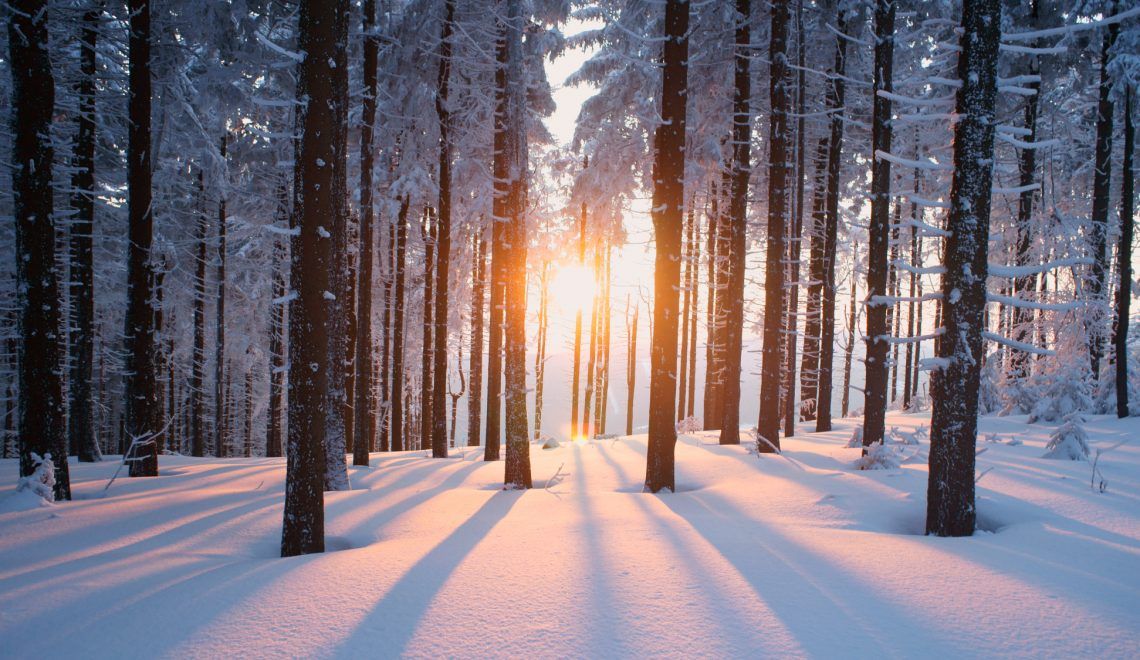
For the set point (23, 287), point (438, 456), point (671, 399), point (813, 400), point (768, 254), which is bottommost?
point (438, 456)

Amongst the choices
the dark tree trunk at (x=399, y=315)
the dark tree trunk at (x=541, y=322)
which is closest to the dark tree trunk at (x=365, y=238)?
the dark tree trunk at (x=399, y=315)

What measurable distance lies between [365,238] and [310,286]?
6821mm

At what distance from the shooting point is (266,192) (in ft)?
62.0

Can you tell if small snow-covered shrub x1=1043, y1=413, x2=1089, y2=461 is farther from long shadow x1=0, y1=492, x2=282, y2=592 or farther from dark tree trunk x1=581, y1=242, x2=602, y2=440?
dark tree trunk x1=581, y1=242, x2=602, y2=440

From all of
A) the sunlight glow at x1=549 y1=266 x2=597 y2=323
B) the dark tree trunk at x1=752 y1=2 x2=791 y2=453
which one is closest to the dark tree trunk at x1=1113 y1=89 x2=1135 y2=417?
the dark tree trunk at x1=752 y1=2 x2=791 y2=453

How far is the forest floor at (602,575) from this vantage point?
10.4 ft

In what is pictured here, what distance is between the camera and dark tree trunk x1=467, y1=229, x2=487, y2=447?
59.0 feet

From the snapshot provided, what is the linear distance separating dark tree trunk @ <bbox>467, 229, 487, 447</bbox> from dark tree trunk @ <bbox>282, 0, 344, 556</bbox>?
12.3 meters

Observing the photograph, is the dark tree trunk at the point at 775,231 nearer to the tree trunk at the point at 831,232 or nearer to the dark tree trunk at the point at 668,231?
the tree trunk at the point at 831,232

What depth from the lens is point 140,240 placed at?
983 cm

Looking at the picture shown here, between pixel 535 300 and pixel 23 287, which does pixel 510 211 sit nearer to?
pixel 23 287

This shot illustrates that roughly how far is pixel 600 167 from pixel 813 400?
445 inches

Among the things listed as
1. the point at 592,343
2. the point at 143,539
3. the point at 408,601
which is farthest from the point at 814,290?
the point at 143,539

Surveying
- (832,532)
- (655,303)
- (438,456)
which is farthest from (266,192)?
(832,532)
